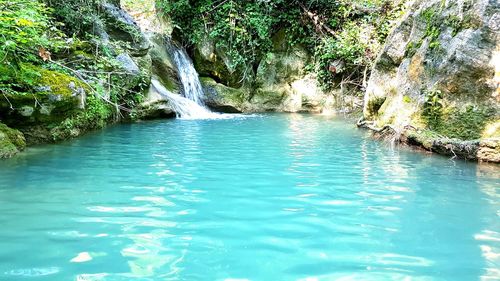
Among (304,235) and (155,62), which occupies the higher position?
(155,62)

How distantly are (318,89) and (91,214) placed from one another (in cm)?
1322

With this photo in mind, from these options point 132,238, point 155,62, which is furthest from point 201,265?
point 155,62

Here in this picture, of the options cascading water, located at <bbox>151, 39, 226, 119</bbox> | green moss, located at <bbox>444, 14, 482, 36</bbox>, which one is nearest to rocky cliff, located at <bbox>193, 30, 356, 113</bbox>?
cascading water, located at <bbox>151, 39, 226, 119</bbox>

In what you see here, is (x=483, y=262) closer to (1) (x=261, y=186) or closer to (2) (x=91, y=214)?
(1) (x=261, y=186)

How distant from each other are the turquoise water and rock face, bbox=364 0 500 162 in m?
0.90

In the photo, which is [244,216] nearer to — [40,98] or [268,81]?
[40,98]

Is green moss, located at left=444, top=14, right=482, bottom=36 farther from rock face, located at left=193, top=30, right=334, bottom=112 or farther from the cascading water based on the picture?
rock face, located at left=193, top=30, right=334, bottom=112

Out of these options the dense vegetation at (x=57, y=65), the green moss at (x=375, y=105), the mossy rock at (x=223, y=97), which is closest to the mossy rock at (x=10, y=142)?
the dense vegetation at (x=57, y=65)

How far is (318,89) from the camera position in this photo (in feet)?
52.4

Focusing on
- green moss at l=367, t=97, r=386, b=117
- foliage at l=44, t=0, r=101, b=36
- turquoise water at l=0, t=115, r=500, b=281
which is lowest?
turquoise water at l=0, t=115, r=500, b=281

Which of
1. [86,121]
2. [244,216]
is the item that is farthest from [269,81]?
[244,216]

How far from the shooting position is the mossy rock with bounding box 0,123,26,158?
5875 millimetres

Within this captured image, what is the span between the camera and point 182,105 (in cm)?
1315

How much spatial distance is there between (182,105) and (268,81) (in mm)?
4652
